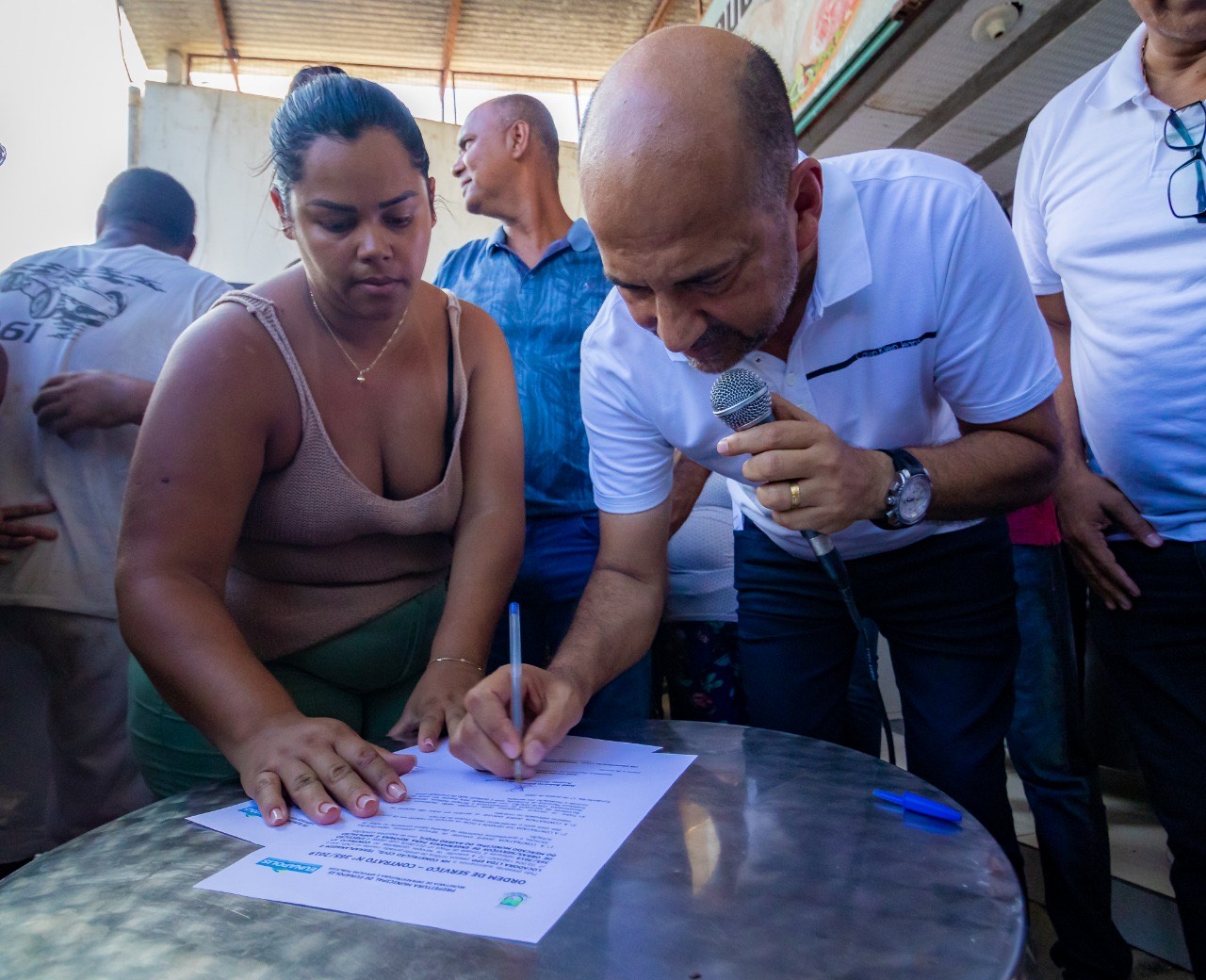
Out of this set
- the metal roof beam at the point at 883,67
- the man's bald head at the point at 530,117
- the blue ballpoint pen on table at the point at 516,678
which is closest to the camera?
the blue ballpoint pen on table at the point at 516,678

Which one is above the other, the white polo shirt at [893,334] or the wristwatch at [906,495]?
the white polo shirt at [893,334]

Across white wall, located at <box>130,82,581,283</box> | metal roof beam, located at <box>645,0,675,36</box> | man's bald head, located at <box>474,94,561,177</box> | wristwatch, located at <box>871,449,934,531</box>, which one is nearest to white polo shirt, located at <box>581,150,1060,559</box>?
wristwatch, located at <box>871,449,934,531</box>

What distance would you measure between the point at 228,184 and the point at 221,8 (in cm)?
155

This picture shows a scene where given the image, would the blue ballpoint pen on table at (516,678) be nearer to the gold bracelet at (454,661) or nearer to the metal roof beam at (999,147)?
the gold bracelet at (454,661)

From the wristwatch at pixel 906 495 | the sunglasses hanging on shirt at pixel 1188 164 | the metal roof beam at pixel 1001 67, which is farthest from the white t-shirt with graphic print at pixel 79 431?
the metal roof beam at pixel 1001 67

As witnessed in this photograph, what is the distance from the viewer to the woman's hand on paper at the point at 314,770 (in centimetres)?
87

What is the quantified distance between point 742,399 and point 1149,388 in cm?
87

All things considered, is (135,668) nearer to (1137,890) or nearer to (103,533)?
(103,533)

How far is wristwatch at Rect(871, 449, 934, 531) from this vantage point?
3.52 ft

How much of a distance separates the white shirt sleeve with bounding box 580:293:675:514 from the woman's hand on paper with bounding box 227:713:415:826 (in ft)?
1.91

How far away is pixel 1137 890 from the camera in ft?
6.86

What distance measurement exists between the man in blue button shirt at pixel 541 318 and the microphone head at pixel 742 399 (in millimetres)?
806

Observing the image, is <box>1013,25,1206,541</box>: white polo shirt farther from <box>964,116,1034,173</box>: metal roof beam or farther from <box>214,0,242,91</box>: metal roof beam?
<box>214,0,242,91</box>: metal roof beam

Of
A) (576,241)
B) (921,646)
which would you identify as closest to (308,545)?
(921,646)
